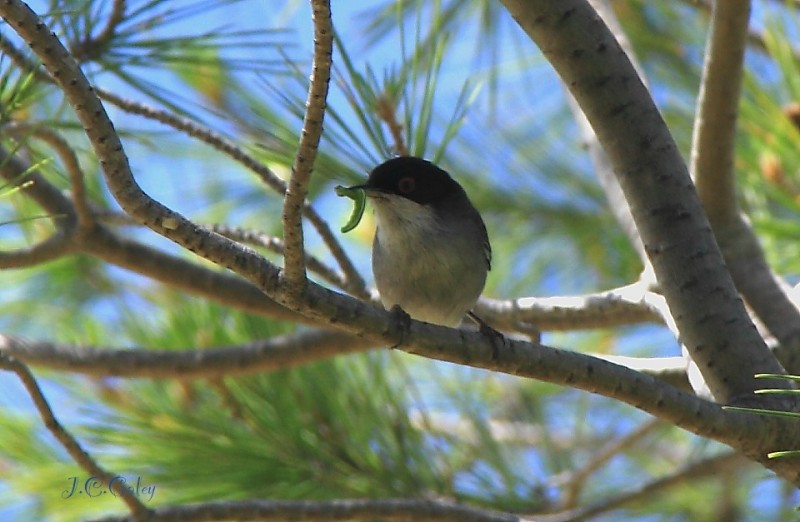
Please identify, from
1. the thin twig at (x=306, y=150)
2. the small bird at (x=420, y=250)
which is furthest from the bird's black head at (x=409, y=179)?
the thin twig at (x=306, y=150)

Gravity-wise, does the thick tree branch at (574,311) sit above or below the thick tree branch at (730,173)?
below

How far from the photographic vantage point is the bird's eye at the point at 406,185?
2.67 meters

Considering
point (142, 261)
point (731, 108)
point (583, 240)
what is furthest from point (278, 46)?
point (583, 240)

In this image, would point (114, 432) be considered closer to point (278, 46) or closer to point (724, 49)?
point (278, 46)

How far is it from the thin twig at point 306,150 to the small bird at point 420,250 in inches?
39.8

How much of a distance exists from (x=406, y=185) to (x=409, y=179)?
17 millimetres

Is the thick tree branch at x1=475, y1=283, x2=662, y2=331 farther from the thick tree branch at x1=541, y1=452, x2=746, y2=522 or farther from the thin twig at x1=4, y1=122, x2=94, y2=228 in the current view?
the thin twig at x1=4, y1=122, x2=94, y2=228

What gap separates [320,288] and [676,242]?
30.3 inches

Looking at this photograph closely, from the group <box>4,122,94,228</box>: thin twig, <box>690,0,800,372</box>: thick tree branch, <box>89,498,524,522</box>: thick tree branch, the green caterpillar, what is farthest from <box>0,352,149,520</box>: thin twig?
<box>690,0,800,372</box>: thick tree branch

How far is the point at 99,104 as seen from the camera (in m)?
1.50

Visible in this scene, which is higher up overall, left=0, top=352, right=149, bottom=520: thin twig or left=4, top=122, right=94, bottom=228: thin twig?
left=4, top=122, right=94, bottom=228: thin twig

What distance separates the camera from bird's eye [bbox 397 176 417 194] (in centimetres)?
267

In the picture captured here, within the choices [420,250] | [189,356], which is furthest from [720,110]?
[189,356]

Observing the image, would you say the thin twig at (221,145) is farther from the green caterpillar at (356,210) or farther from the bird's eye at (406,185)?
the green caterpillar at (356,210)
